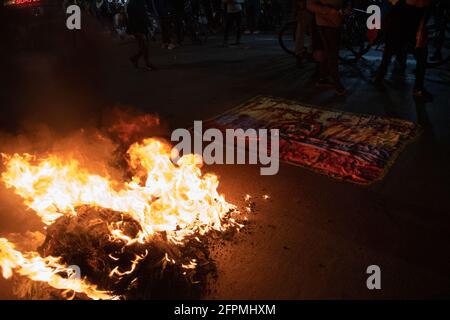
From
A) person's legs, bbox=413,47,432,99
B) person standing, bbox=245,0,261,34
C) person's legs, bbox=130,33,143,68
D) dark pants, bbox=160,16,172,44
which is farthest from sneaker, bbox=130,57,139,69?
person's legs, bbox=413,47,432,99

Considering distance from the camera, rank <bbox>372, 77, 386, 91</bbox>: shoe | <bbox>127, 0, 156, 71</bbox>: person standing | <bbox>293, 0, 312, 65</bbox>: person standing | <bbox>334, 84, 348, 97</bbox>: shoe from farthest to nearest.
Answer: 1. <bbox>127, 0, 156, 71</bbox>: person standing
2. <bbox>293, 0, 312, 65</bbox>: person standing
3. <bbox>372, 77, 386, 91</bbox>: shoe
4. <bbox>334, 84, 348, 97</bbox>: shoe

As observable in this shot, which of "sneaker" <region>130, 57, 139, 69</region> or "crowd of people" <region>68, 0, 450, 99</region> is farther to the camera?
"sneaker" <region>130, 57, 139, 69</region>

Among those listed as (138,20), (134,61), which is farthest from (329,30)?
(134,61)

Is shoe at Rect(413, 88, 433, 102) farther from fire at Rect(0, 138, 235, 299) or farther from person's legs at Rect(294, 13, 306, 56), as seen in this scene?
fire at Rect(0, 138, 235, 299)

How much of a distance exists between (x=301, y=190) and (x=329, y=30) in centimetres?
393

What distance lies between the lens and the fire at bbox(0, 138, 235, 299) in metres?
3.09

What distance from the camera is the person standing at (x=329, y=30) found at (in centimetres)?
647

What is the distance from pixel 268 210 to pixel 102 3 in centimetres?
1335

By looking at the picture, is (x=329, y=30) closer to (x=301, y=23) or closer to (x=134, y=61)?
(x=301, y=23)

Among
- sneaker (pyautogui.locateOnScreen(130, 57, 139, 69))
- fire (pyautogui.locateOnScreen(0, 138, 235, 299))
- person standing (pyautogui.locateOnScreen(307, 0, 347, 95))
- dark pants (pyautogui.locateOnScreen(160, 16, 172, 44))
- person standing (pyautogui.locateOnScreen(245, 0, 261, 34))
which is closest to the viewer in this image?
fire (pyautogui.locateOnScreen(0, 138, 235, 299))

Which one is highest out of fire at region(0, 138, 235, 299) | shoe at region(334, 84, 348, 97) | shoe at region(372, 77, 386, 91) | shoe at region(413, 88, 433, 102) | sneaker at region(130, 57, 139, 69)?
sneaker at region(130, 57, 139, 69)

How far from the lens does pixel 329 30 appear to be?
22.1ft

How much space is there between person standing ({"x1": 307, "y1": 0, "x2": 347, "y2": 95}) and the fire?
4.20 m
